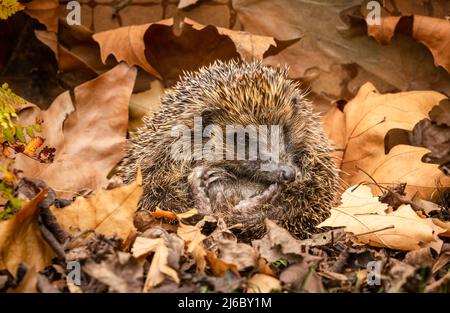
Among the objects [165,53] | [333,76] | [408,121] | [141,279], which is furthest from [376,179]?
[141,279]

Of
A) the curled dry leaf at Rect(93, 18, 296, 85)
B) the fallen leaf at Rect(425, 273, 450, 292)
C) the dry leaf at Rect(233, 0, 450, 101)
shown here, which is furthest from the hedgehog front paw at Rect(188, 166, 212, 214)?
the dry leaf at Rect(233, 0, 450, 101)

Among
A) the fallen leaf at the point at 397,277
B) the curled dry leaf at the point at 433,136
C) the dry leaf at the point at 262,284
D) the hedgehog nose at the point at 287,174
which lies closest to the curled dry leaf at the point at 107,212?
the dry leaf at the point at 262,284

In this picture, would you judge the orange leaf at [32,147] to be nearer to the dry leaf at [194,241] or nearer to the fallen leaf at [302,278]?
the dry leaf at [194,241]

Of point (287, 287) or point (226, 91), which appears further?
point (226, 91)

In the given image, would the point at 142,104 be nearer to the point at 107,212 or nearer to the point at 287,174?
the point at 287,174

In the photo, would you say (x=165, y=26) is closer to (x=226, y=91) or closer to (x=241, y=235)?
(x=226, y=91)
